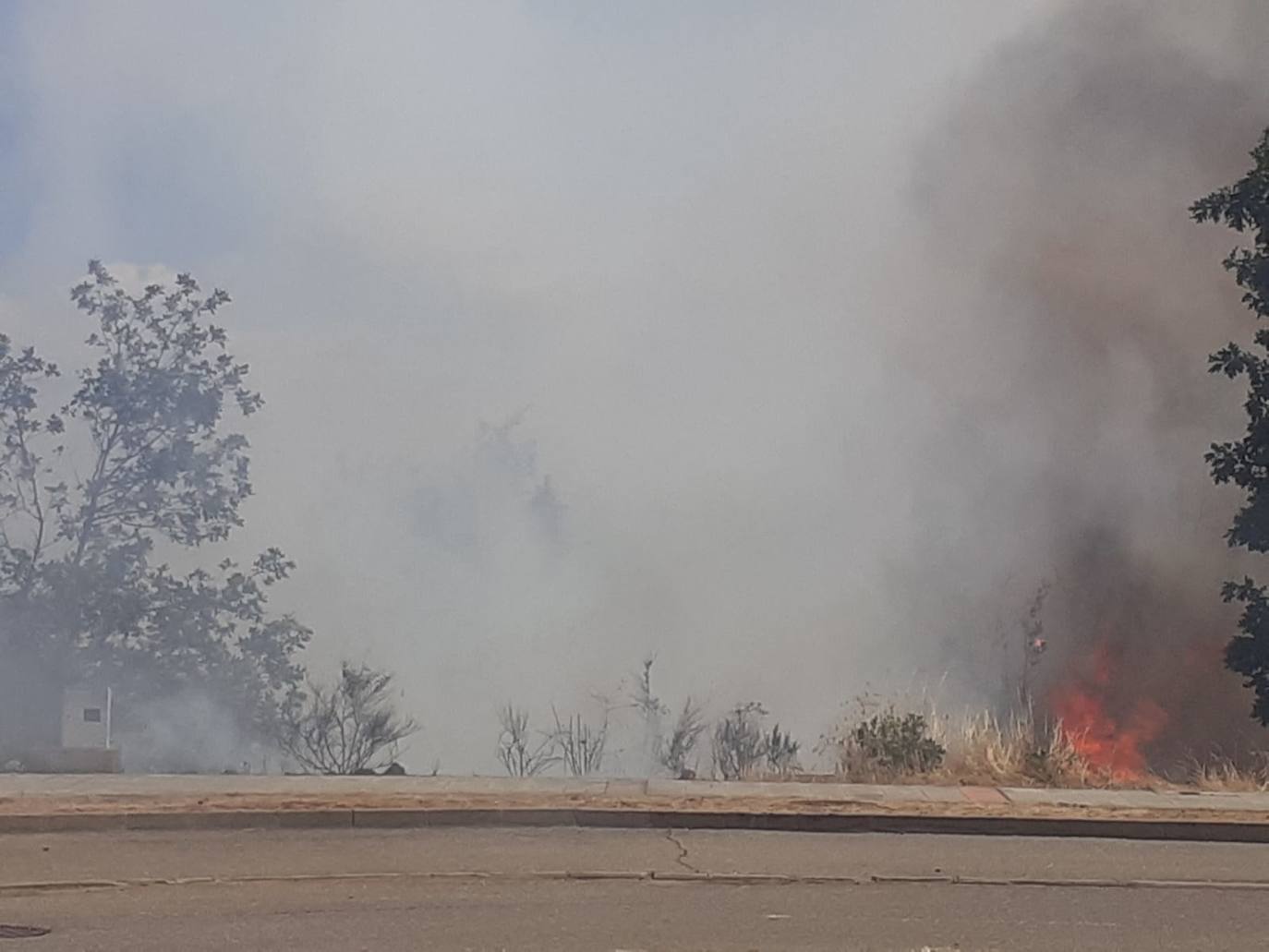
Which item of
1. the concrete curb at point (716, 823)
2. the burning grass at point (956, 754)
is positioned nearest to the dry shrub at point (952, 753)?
the burning grass at point (956, 754)

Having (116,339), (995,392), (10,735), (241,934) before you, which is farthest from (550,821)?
(995,392)

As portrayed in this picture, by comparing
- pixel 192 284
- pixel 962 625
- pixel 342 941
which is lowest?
pixel 342 941

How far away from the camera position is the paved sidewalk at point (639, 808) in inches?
367

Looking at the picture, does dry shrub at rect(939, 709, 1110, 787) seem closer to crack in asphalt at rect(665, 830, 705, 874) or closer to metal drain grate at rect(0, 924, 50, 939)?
crack in asphalt at rect(665, 830, 705, 874)

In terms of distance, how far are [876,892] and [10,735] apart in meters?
11.5

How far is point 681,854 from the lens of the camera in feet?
27.6

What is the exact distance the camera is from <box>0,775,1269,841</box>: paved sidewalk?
367 inches

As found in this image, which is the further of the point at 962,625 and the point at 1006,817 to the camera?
the point at 962,625

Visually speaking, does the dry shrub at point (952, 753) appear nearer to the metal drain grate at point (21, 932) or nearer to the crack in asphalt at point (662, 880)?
the crack in asphalt at point (662, 880)

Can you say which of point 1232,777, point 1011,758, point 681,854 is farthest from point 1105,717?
point 681,854

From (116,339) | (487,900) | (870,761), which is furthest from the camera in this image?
(116,339)

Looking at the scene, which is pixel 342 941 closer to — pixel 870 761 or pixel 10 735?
pixel 870 761

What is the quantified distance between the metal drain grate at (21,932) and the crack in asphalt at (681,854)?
2983mm

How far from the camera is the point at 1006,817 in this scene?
934 cm
